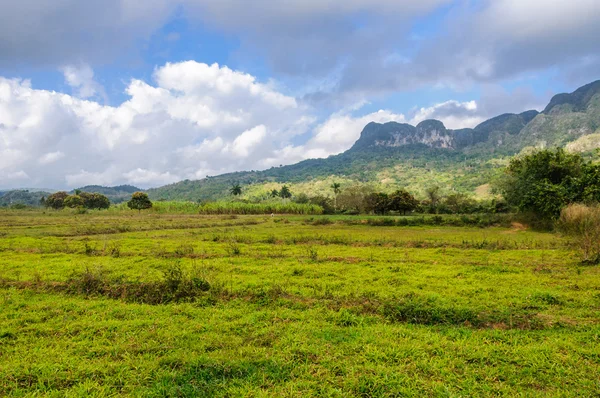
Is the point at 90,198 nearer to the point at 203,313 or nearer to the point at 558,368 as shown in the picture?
the point at 203,313

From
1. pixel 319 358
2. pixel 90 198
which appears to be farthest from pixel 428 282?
pixel 90 198

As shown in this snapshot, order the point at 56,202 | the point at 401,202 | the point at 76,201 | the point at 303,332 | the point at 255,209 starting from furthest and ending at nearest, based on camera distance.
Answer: the point at 56,202, the point at 76,201, the point at 255,209, the point at 401,202, the point at 303,332

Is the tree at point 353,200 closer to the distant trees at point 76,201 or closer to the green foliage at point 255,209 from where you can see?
the green foliage at point 255,209

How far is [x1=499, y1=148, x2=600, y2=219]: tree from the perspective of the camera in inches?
1421

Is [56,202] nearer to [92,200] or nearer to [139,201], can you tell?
[92,200]

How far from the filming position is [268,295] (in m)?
11.0

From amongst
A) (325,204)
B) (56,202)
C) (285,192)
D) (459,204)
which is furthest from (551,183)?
(56,202)

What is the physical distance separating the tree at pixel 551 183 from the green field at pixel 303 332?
28464 mm

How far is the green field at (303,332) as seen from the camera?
596 centimetres

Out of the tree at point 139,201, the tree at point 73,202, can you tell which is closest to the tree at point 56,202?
the tree at point 73,202

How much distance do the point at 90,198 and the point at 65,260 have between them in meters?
122

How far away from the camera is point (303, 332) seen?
8.02 m

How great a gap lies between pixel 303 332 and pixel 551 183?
48.8 metres

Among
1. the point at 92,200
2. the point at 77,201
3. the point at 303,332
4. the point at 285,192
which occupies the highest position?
the point at 92,200
